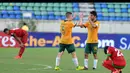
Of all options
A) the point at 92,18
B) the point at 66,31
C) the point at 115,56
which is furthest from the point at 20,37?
the point at 115,56

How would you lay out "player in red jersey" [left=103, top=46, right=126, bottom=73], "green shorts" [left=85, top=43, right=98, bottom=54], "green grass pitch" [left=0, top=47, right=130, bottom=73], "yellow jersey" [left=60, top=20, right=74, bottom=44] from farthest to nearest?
"green shorts" [left=85, top=43, right=98, bottom=54]
"yellow jersey" [left=60, top=20, right=74, bottom=44]
"green grass pitch" [left=0, top=47, right=130, bottom=73]
"player in red jersey" [left=103, top=46, right=126, bottom=73]

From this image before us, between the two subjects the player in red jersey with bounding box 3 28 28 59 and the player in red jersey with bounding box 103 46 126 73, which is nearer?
the player in red jersey with bounding box 103 46 126 73

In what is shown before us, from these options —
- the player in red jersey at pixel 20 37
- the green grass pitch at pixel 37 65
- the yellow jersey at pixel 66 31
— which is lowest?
the green grass pitch at pixel 37 65

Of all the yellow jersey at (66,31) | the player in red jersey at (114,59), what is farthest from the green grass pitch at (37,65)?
the player in red jersey at (114,59)

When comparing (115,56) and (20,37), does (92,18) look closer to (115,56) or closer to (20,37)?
(115,56)

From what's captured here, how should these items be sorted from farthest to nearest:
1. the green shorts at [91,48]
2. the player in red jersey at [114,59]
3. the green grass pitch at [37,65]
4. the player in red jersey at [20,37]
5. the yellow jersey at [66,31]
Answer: the player in red jersey at [20,37] → the green shorts at [91,48] → the yellow jersey at [66,31] → the green grass pitch at [37,65] → the player in red jersey at [114,59]

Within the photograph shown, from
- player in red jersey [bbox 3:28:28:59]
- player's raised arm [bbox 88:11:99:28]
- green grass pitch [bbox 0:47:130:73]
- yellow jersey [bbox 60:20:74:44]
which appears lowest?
green grass pitch [bbox 0:47:130:73]

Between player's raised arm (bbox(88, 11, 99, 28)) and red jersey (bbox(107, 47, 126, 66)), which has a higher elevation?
player's raised arm (bbox(88, 11, 99, 28))

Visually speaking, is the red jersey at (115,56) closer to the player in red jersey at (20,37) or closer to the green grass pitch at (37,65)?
the green grass pitch at (37,65)

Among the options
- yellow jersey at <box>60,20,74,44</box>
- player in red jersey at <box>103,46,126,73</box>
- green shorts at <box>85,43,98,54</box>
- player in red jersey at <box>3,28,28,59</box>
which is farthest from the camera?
player in red jersey at <box>3,28,28,59</box>

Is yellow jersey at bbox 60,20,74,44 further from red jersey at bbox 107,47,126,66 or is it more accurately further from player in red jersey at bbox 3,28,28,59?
player in red jersey at bbox 3,28,28,59

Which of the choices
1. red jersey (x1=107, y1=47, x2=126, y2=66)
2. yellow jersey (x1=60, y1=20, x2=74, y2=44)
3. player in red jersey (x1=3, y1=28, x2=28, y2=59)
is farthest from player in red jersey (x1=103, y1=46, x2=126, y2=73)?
player in red jersey (x1=3, y1=28, x2=28, y2=59)

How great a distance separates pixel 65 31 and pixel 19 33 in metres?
5.59

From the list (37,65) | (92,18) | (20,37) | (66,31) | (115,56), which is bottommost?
(37,65)
